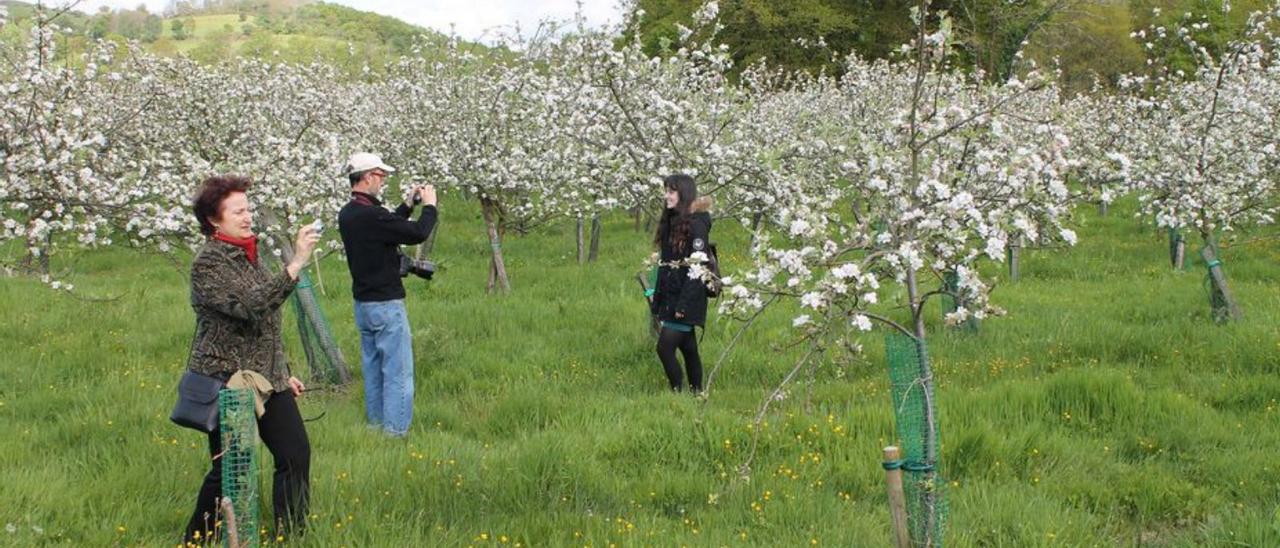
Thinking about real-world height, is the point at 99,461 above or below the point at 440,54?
below

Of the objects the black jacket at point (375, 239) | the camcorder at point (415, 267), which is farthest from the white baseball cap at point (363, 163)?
the camcorder at point (415, 267)

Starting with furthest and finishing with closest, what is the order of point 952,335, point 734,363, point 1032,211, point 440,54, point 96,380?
Result: point 440,54 → point 952,335 → point 734,363 → point 96,380 → point 1032,211

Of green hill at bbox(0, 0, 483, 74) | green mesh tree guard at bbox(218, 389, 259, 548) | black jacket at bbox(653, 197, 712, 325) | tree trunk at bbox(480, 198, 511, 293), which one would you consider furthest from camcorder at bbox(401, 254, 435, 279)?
green hill at bbox(0, 0, 483, 74)

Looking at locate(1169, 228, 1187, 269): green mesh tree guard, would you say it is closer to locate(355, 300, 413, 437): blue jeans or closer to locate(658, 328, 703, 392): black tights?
locate(658, 328, 703, 392): black tights

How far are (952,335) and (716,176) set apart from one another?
2.81 metres

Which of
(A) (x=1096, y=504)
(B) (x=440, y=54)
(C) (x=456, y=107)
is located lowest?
(A) (x=1096, y=504)

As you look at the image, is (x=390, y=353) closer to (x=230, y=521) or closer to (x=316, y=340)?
(x=316, y=340)

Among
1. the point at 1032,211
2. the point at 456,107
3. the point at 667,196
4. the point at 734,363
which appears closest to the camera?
the point at 1032,211

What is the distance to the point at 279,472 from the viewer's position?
14.8 feet

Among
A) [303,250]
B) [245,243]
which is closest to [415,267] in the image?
[245,243]

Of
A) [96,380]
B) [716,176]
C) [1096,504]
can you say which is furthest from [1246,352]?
[96,380]

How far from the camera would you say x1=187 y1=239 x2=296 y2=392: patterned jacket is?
4.21m

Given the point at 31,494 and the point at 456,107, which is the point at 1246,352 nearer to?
the point at 31,494

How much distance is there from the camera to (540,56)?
13578 millimetres
